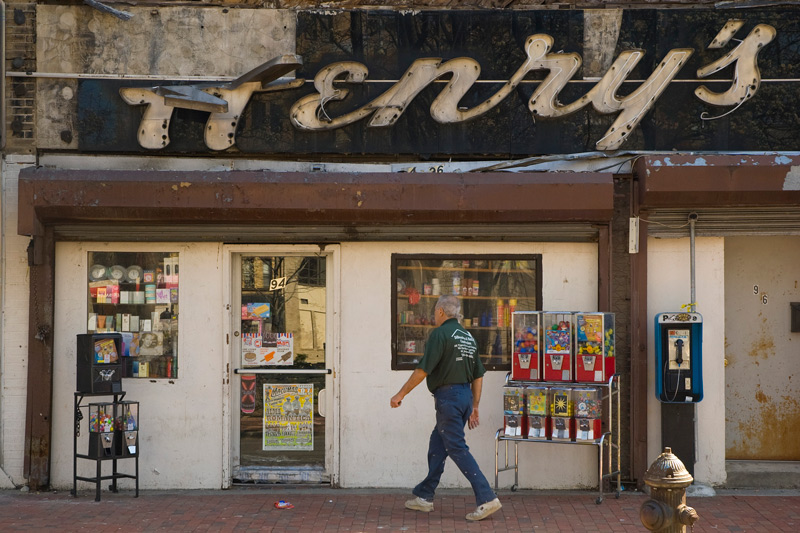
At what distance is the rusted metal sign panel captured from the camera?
909 centimetres

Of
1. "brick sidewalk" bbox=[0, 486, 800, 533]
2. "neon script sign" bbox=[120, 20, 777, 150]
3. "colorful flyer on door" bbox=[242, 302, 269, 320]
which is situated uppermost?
"neon script sign" bbox=[120, 20, 777, 150]

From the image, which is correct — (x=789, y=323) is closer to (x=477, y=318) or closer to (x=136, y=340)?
(x=477, y=318)

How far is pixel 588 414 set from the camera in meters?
8.44

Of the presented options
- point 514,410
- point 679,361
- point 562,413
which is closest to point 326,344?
point 514,410

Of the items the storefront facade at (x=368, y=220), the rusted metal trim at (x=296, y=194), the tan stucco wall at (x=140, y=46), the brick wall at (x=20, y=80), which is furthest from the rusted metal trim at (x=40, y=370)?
the tan stucco wall at (x=140, y=46)

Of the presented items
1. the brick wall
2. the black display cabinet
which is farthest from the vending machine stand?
the brick wall

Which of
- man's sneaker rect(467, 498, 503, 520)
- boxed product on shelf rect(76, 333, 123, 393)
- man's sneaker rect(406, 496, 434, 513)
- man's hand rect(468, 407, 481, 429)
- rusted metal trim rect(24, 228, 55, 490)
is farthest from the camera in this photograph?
rusted metal trim rect(24, 228, 55, 490)

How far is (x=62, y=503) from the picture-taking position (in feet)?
27.8

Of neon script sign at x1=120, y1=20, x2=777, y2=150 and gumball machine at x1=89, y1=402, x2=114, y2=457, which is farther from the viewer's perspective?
neon script sign at x1=120, y1=20, x2=777, y2=150

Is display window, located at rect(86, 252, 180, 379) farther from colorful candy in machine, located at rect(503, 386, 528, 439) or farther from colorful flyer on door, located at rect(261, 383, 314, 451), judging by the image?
colorful candy in machine, located at rect(503, 386, 528, 439)

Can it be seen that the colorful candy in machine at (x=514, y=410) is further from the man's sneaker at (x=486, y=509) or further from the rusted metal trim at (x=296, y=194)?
the rusted metal trim at (x=296, y=194)

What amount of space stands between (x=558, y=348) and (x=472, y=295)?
1079 millimetres

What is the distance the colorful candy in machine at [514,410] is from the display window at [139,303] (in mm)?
3311

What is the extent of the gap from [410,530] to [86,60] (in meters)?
5.51
